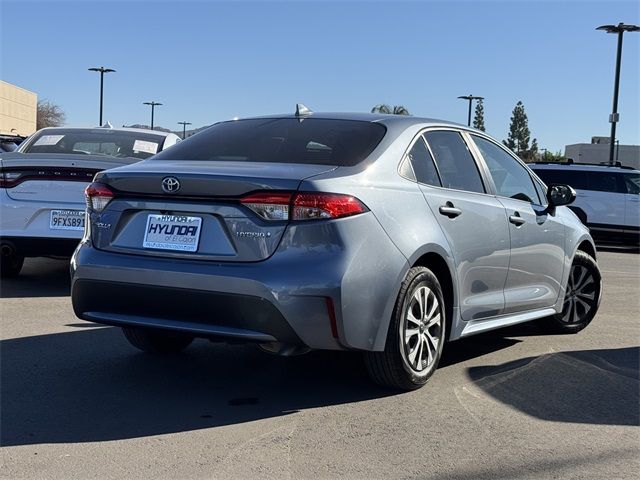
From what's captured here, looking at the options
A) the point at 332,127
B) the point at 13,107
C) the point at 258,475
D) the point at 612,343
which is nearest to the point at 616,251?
the point at 612,343

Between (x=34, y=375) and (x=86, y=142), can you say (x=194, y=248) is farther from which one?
(x=86, y=142)

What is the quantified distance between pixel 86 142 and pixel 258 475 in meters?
6.62

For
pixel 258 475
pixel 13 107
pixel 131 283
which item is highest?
pixel 13 107

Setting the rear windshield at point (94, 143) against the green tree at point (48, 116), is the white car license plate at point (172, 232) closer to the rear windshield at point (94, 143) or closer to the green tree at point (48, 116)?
the rear windshield at point (94, 143)

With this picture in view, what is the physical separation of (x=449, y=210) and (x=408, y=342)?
878mm

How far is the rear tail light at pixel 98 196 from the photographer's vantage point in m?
4.75

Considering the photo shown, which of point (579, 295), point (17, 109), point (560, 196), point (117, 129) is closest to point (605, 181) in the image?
point (117, 129)

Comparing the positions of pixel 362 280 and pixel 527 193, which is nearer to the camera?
pixel 362 280

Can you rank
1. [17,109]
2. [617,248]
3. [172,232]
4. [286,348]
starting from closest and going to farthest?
1. [286,348]
2. [172,232]
3. [617,248]
4. [17,109]

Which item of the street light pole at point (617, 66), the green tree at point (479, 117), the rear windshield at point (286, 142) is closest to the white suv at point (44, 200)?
the rear windshield at point (286, 142)

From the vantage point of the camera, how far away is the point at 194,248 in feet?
14.6

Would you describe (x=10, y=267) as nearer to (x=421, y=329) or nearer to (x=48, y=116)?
(x=421, y=329)

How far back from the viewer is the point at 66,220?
7.98 metres

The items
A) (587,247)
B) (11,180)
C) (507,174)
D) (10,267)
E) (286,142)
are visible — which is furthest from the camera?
(10,267)
